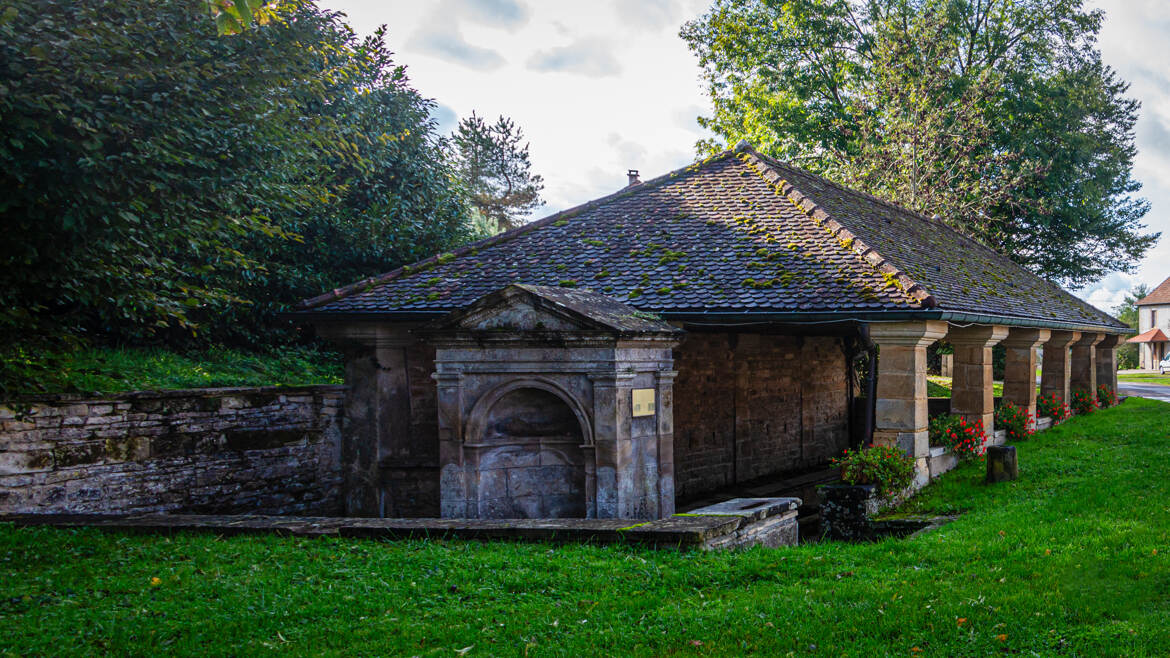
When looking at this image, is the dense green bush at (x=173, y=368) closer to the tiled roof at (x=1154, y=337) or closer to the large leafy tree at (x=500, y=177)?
the large leafy tree at (x=500, y=177)

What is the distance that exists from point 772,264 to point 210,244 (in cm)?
712

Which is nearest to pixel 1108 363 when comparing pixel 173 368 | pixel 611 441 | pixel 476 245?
pixel 476 245

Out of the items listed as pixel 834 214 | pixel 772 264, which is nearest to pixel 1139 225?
pixel 834 214

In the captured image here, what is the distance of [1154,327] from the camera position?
51.8 m

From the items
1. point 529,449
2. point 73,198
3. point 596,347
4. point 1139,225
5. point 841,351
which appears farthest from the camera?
point 1139,225

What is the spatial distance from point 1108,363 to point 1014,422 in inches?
409

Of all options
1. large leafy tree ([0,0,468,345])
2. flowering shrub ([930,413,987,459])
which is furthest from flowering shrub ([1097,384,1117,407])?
large leafy tree ([0,0,468,345])

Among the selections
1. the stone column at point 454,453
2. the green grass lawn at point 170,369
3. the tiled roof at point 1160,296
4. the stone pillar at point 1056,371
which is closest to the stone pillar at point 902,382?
the stone column at point 454,453

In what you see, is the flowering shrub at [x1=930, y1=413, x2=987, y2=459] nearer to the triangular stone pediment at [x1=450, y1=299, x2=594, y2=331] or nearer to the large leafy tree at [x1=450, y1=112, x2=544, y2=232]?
the triangular stone pediment at [x1=450, y1=299, x2=594, y2=331]

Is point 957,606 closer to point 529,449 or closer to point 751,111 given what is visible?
point 529,449

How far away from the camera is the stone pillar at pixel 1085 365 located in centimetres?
1908

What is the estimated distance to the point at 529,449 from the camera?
327 inches

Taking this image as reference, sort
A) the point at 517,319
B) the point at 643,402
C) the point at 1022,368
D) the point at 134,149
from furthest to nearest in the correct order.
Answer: the point at 1022,368 → the point at 643,402 → the point at 517,319 → the point at 134,149

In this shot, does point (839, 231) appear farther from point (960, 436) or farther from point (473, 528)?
point (473, 528)
